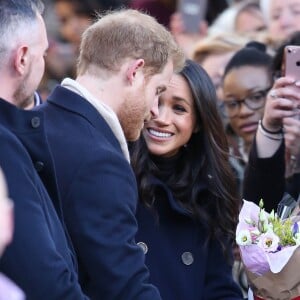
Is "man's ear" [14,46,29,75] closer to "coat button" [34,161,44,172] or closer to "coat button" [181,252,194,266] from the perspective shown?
"coat button" [34,161,44,172]

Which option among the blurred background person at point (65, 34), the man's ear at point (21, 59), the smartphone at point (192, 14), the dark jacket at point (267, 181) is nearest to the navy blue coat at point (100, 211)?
the man's ear at point (21, 59)

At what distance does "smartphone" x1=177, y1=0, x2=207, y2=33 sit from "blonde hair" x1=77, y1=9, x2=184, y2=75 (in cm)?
396

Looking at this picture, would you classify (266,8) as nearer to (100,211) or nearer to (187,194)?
(187,194)

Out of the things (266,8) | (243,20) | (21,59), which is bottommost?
(243,20)

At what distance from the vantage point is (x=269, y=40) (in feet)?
22.1

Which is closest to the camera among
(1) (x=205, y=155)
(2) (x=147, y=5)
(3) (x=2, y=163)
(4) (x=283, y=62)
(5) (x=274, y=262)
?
(3) (x=2, y=163)

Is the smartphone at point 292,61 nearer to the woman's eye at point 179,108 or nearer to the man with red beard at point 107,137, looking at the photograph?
the woman's eye at point 179,108

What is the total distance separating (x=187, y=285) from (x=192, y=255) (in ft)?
0.42

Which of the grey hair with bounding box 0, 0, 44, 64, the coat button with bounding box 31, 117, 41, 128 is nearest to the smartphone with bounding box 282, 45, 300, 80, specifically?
the grey hair with bounding box 0, 0, 44, 64

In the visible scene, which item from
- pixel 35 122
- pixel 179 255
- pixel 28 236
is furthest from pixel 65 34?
pixel 28 236

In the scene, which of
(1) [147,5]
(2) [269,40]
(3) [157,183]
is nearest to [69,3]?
(1) [147,5]

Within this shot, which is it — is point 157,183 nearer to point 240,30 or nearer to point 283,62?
point 283,62

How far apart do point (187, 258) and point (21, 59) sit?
1.36m

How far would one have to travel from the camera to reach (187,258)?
14.1 feet
